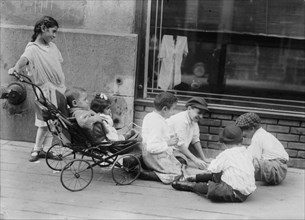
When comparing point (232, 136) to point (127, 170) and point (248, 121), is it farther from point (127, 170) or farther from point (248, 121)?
point (127, 170)

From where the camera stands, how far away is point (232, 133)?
5340mm

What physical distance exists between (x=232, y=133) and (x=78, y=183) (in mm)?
1850

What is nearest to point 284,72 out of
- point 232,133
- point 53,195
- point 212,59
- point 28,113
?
point 212,59

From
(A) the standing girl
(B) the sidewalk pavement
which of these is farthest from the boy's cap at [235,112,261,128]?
(A) the standing girl

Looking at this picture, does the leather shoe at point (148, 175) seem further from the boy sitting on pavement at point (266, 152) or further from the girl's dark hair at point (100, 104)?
the boy sitting on pavement at point (266, 152)

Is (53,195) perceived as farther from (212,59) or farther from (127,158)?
(212,59)

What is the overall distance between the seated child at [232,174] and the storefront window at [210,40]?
1738 millimetres

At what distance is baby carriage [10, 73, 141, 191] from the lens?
17.9 ft

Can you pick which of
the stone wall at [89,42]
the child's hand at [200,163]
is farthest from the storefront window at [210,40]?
the child's hand at [200,163]

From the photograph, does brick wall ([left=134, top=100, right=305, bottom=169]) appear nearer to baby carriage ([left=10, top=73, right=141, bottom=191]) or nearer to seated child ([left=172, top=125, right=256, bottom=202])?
baby carriage ([left=10, top=73, right=141, bottom=191])

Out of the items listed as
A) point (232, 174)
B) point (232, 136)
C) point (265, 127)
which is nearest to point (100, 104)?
point (232, 136)

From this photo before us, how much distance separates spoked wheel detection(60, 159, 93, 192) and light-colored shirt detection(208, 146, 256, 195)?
4.82ft

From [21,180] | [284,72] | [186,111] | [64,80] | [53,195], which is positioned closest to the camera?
[53,195]

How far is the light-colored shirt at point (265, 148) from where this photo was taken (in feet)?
19.6
